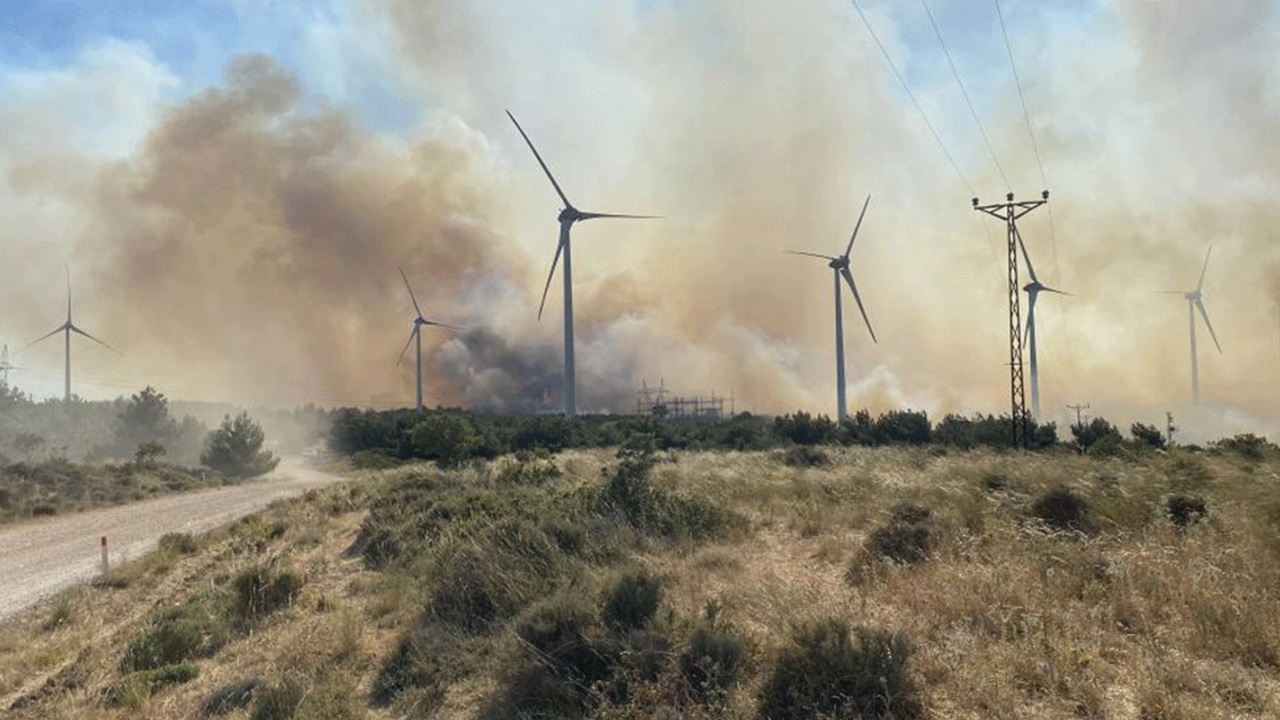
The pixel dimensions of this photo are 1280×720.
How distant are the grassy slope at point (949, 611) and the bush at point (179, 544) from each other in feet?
20.8

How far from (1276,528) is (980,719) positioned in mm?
8441

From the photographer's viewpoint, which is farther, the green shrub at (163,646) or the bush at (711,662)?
the green shrub at (163,646)

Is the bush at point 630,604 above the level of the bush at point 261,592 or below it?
above

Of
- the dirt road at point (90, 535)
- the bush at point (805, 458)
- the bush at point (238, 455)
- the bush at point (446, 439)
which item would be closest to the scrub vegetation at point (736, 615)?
the dirt road at point (90, 535)

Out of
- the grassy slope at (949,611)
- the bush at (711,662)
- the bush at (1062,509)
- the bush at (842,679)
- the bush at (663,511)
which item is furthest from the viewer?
the bush at (663,511)

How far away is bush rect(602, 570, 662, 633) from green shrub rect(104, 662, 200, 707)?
6.49 meters

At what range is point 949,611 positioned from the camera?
32.9ft

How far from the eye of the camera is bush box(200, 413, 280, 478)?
77312 mm

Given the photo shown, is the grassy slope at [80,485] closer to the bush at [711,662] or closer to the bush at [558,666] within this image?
the bush at [558,666]

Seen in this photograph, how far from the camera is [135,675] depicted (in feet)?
39.7

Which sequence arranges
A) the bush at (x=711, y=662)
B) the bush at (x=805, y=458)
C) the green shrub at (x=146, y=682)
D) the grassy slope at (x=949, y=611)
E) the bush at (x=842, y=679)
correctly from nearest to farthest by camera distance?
the bush at (x=842, y=679), the grassy slope at (x=949, y=611), the bush at (x=711, y=662), the green shrub at (x=146, y=682), the bush at (x=805, y=458)

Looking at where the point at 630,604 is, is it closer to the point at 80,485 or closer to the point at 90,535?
the point at 90,535

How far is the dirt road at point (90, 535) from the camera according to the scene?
80.2 ft

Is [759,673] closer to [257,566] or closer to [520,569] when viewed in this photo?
[520,569]
